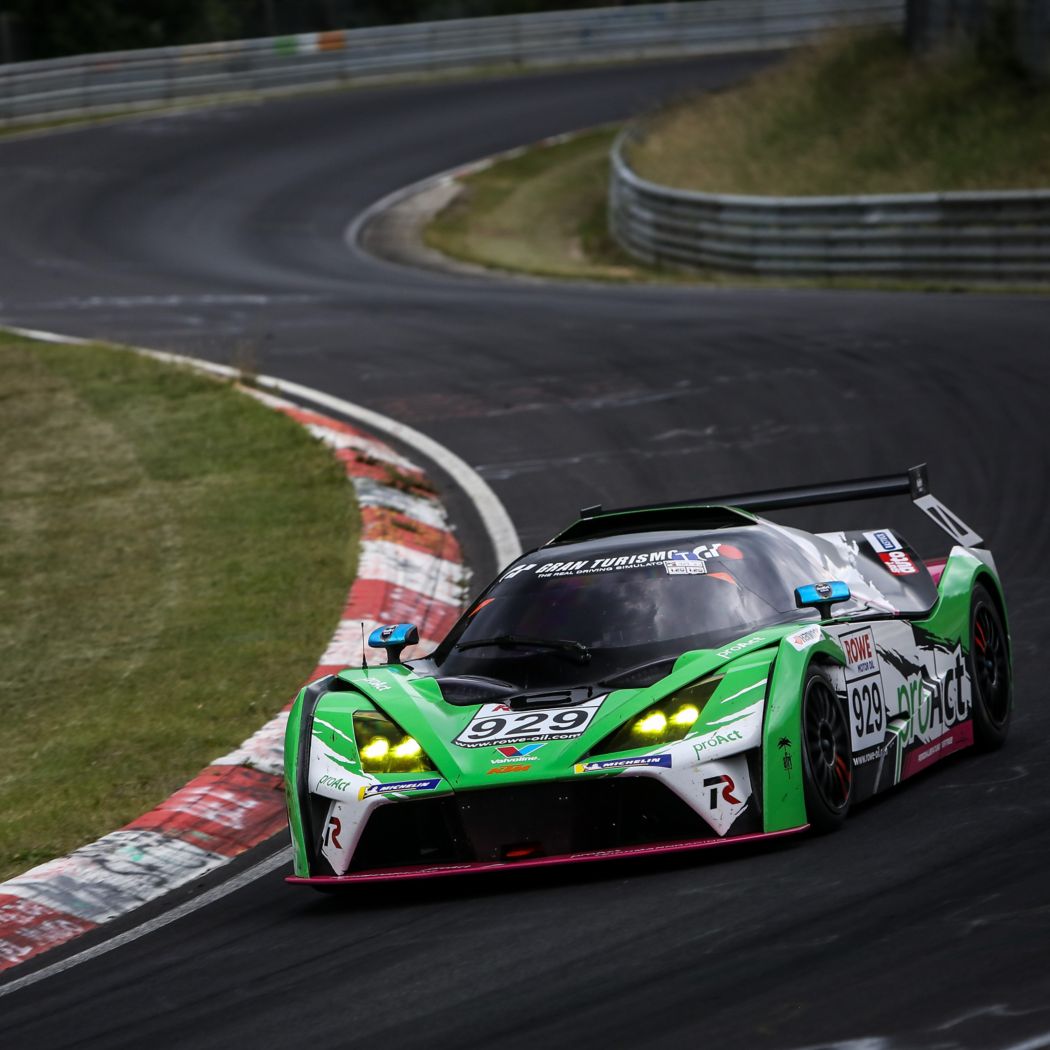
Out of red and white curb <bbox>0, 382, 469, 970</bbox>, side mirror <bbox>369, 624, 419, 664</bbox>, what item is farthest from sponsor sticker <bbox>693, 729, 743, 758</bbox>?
red and white curb <bbox>0, 382, 469, 970</bbox>

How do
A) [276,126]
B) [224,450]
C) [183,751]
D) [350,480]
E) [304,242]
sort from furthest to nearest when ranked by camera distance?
[276,126]
[304,242]
[224,450]
[350,480]
[183,751]

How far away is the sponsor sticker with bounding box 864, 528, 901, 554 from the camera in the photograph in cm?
878

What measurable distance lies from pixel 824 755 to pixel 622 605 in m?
1.06

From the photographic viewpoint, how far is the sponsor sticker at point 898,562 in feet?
28.4

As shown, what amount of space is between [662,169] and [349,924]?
24.8m

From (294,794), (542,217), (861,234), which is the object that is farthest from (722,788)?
(542,217)

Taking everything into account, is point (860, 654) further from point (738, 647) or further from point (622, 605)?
point (622, 605)

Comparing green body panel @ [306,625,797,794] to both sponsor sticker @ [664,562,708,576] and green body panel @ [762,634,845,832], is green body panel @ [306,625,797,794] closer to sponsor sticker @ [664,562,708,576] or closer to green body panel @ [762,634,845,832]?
green body panel @ [762,634,845,832]

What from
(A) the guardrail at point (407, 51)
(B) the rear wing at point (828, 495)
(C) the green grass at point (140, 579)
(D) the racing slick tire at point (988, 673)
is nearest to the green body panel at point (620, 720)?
(D) the racing slick tire at point (988, 673)

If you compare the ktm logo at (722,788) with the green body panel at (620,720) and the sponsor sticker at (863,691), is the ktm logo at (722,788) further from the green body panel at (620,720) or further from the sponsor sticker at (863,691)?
the sponsor sticker at (863,691)

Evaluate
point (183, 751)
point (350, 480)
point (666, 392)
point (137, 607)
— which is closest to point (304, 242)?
point (666, 392)

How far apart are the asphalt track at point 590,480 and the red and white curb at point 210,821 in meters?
0.51

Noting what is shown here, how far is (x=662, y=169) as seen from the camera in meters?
30.2

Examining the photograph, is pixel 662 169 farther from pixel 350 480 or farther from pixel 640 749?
pixel 640 749
